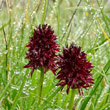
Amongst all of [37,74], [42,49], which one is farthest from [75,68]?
[37,74]

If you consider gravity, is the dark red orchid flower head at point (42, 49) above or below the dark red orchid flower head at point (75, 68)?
above

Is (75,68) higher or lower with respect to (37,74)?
lower

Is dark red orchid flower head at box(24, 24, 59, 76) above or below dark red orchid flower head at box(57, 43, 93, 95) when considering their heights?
above

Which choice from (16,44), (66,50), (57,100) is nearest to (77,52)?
(66,50)

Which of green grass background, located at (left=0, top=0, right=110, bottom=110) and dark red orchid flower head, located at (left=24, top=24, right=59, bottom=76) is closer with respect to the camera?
dark red orchid flower head, located at (left=24, top=24, right=59, bottom=76)

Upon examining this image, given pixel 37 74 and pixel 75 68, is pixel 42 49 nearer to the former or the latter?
pixel 75 68

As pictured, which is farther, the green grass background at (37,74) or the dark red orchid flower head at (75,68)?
the green grass background at (37,74)

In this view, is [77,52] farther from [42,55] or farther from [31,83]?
[31,83]

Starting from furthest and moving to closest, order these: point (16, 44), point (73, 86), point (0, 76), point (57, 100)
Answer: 1. point (16, 44)
2. point (0, 76)
3. point (57, 100)
4. point (73, 86)

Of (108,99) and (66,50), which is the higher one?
(66,50)

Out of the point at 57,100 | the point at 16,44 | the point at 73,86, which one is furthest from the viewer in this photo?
the point at 16,44

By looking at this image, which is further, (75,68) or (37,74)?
(37,74)
